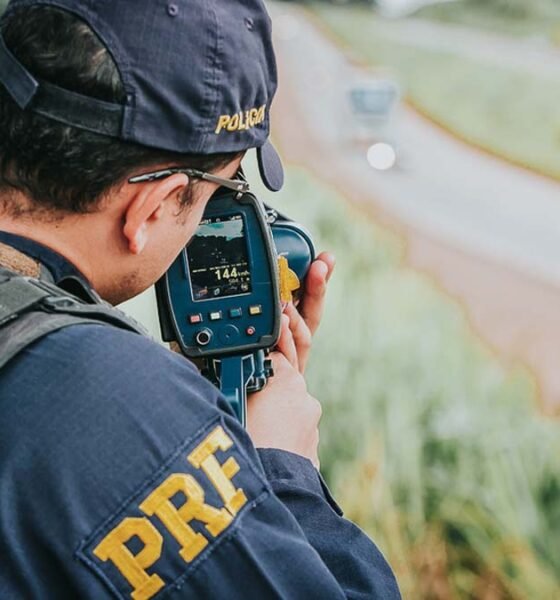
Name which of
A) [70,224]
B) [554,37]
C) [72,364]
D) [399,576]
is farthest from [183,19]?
[554,37]

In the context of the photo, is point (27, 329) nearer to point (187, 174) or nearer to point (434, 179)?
point (187, 174)

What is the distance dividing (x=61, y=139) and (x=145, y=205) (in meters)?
0.11

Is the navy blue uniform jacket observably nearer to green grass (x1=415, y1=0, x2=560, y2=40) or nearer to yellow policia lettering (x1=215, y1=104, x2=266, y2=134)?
yellow policia lettering (x1=215, y1=104, x2=266, y2=134)

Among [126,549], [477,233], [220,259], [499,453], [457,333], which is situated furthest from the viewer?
[477,233]

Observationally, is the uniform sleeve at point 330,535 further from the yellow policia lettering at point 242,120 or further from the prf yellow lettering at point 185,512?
the yellow policia lettering at point 242,120

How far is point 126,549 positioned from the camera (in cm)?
92

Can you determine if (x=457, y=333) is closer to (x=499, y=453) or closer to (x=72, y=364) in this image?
(x=499, y=453)

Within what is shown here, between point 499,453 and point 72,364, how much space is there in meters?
2.10

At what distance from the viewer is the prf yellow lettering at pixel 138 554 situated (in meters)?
0.92

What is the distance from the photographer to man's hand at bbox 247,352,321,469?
1225mm

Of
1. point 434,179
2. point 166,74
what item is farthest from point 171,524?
point 434,179

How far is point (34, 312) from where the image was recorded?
0.96 meters

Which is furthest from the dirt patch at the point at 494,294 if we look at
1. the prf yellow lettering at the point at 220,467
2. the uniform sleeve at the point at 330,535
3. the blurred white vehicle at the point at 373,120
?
the prf yellow lettering at the point at 220,467

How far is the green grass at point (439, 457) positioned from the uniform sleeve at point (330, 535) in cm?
148
